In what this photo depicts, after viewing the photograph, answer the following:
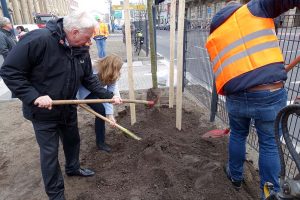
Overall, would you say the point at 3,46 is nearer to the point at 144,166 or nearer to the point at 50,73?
the point at 50,73

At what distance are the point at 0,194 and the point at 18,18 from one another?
41469 millimetres

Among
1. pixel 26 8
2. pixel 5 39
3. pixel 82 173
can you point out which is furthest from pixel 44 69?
pixel 26 8

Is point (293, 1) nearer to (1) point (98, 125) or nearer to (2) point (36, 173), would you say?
(1) point (98, 125)

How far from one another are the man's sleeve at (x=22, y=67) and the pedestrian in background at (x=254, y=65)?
1.42 meters

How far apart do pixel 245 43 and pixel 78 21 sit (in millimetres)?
1306

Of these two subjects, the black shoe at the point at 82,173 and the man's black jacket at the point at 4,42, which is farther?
the man's black jacket at the point at 4,42

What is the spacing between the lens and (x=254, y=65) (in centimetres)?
200

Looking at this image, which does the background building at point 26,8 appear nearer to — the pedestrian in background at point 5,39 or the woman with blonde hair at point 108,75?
the pedestrian in background at point 5,39

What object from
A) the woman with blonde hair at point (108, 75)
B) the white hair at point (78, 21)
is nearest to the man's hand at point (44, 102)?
the white hair at point (78, 21)

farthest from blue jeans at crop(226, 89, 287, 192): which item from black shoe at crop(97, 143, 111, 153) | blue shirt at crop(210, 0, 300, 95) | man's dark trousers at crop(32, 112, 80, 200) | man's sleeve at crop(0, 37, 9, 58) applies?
man's sleeve at crop(0, 37, 9, 58)

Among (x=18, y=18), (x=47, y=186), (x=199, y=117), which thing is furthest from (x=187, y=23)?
(x=18, y=18)

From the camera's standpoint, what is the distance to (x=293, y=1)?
1783 mm

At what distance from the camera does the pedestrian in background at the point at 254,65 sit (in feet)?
6.47

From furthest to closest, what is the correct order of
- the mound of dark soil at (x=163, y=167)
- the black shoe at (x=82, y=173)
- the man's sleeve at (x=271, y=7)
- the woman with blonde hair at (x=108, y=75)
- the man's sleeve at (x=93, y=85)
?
the woman with blonde hair at (x=108, y=75), the black shoe at (x=82, y=173), the man's sleeve at (x=93, y=85), the mound of dark soil at (x=163, y=167), the man's sleeve at (x=271, y=7)
